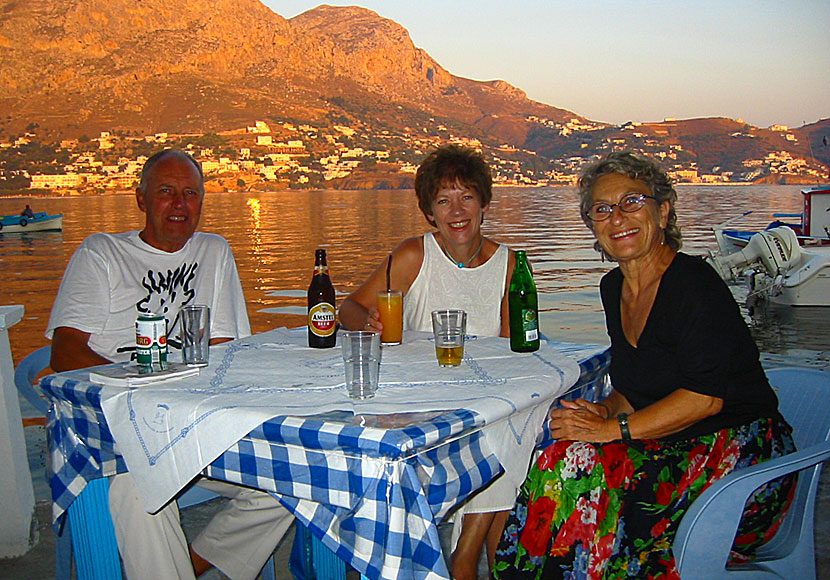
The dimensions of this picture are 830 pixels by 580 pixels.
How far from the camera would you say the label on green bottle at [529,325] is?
195 cm

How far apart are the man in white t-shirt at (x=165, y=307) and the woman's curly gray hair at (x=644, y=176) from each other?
1201 millimetres

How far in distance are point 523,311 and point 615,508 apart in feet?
1.94

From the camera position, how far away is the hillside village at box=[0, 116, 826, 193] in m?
85.4

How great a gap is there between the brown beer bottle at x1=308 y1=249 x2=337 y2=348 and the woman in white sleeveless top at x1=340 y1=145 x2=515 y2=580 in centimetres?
24

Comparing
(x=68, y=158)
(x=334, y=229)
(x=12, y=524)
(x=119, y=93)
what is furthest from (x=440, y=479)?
(x=119, y=93)

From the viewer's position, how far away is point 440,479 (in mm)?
1232

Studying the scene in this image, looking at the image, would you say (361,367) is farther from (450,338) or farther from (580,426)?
(580,426)

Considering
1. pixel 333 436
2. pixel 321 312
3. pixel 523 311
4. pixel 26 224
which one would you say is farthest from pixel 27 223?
pixel 333 436

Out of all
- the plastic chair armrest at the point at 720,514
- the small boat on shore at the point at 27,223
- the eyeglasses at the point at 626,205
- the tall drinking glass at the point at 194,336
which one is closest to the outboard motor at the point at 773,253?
the eyeglasses at the point at 626,205

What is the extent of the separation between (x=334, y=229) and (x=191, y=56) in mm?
86427

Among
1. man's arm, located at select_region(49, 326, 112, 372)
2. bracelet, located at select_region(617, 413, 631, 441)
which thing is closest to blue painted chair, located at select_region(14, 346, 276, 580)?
man's arm, located at select_region(49, 326, 112, 372)

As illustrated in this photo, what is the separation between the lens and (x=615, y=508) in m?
1.60

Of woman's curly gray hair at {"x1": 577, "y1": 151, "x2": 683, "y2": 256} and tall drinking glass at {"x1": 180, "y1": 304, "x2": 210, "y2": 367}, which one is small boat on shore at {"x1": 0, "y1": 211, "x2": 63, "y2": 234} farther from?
woman's curly gray hair at {"x1": 577, "y1": 151, "x2": 683, "y2": 256}

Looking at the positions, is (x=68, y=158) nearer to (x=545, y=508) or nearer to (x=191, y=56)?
(x=191, y=56)
